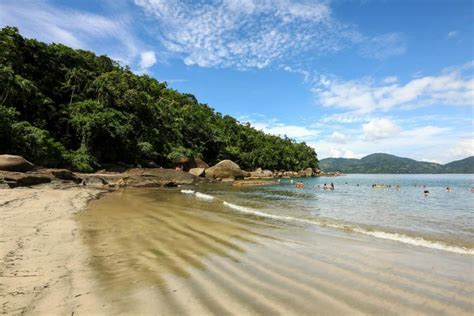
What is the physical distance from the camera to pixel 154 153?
160 ft

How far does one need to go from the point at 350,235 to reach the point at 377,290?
19.2 ft

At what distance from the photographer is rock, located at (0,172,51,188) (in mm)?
20712

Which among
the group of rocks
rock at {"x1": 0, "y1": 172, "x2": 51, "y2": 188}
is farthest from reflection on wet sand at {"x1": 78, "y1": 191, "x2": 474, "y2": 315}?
the group of rocks

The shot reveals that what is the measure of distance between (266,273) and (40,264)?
173 inches

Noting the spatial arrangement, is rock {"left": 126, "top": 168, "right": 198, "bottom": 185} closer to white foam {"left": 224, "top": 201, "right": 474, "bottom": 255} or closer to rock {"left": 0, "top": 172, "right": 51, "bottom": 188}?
rock {"left": 0, "top": 172, "right": 51, "bottom": 188}

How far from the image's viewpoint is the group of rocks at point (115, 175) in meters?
22.5

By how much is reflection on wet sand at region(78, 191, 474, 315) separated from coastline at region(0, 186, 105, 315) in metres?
0.42

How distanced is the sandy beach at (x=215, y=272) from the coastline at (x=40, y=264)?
0.02 metres

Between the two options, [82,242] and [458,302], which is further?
[82,242]

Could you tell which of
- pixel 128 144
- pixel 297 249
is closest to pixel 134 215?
pixel 297 249

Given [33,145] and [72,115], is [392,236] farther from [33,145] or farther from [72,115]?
[72,115]

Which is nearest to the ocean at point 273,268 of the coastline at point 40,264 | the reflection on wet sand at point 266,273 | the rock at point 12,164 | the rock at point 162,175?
the reflection on wet sand at point 266,273

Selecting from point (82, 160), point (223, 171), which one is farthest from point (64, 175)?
point (223, 171)

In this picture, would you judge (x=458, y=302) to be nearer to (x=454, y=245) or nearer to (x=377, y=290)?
(x=377, y=290)
